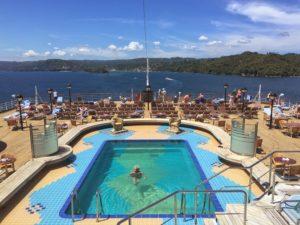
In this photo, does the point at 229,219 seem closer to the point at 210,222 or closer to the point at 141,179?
the point at 210,222

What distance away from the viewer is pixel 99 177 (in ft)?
29.1

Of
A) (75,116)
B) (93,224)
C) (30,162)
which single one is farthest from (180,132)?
(93,224)

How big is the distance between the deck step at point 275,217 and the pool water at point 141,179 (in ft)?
6.25

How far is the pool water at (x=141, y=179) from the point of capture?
275 inches

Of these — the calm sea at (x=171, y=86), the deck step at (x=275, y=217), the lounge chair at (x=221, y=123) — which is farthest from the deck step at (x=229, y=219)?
the calm sea at (x=171, y=86)

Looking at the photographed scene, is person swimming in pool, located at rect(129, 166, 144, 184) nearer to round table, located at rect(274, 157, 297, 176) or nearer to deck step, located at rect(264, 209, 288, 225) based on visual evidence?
round table, located at rect(274, 157, 297, 176)

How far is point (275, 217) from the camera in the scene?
4.62 metres

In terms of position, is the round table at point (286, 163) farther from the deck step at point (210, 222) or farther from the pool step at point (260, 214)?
the deck step at point (210, 222)

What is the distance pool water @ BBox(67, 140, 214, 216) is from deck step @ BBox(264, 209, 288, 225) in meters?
1.90

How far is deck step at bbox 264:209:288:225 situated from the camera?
14.5ft

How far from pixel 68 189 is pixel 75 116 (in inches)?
332

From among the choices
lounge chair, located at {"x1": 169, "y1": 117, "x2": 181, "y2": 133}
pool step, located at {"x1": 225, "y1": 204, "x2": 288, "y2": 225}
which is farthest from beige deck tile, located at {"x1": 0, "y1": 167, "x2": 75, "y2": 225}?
lounge chair, located at {"x1": 169, "y1": 117, "x2": 181, "y2": 133}

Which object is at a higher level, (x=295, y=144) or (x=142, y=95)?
(x=142, y=95)

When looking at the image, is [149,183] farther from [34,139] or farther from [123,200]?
[34,139]
